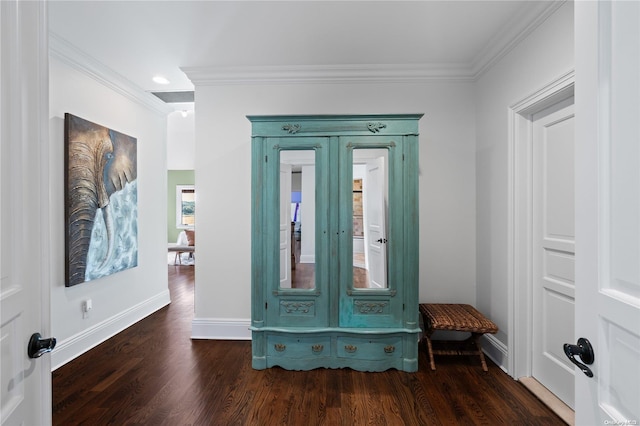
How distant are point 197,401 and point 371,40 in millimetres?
3016

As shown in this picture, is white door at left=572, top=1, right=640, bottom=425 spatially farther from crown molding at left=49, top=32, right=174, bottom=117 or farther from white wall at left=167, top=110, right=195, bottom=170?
white wall at left=167, top=110, right=195, bottom=170

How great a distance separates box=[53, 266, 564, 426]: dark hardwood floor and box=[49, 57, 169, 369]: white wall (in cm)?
31

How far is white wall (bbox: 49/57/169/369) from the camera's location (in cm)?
238

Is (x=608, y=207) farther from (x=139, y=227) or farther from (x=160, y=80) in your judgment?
(x=139, y=227)

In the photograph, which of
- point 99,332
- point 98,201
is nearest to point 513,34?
point 98,201

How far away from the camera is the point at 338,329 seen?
2.31m

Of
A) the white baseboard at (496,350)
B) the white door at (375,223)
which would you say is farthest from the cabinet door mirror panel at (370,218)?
the white baseboard at (496,350)

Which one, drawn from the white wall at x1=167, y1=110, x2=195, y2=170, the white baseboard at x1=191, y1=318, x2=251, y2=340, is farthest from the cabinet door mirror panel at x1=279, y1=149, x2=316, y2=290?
the white wall at x1=167, y1=110, x2=195, y2=170

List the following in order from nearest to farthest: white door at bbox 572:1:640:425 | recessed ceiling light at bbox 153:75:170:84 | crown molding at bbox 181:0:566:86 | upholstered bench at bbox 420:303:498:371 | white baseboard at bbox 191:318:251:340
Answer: white door at bbox 572:1:640:425
upholstered bench at bbox 420:303:498:371
crown molding at bbox 181:0:566:86
white baseboard at bbox 191:318:251:340
recessed ceiling light at bbox 153:75:170:84

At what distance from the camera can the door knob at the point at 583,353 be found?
766mm

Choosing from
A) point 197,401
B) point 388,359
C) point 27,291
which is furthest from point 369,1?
point 197,401

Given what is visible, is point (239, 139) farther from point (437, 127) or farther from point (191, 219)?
point (191, 219)

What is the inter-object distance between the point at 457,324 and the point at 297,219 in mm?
1522

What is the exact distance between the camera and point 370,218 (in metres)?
2.34
